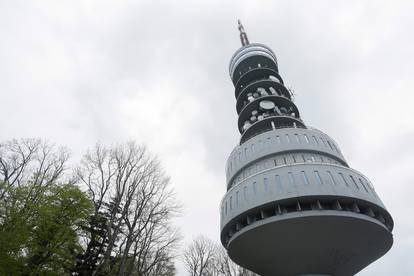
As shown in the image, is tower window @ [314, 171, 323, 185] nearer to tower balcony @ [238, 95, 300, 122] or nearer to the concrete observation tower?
the concrete observation tower

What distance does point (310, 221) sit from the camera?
17.0 metres

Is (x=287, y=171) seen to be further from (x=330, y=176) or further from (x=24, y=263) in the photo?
(x=24, y=263)

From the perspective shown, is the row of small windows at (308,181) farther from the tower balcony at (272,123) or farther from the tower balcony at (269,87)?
the tower balcony at (269,87)

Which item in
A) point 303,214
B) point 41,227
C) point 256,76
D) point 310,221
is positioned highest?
point 256,76

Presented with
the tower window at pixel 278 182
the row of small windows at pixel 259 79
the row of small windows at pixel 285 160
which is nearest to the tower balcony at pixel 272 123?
the row of small windows at pixel 285 160

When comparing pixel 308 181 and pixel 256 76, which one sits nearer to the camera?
pixel 308 181

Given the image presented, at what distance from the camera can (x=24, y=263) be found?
1452 cm

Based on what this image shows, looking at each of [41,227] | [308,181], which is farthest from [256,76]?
[41,227]

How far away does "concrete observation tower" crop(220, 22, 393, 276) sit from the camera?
57.3 feet

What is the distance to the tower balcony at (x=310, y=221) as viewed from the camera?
1736 cm

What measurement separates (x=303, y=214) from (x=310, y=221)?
730mm

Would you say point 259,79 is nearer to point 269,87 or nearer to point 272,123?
point 269,87

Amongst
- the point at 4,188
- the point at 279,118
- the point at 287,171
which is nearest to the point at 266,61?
the point at 279,118

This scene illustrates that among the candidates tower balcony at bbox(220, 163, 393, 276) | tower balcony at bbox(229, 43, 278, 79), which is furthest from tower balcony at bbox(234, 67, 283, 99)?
tower balcony at bbox(220, 163, 393, 276)
